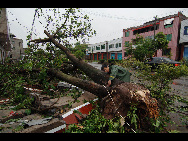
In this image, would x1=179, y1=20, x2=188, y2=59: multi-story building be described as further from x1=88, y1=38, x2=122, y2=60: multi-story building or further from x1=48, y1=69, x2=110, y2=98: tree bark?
x1=48, y1=69, x2=110, y2=98: tree bark

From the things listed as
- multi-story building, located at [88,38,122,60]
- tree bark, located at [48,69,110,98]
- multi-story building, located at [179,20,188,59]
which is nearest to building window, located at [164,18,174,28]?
multi-story building, located at [179,20,188,59]

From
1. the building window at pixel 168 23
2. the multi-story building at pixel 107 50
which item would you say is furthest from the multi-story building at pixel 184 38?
the multi-story building at pixel 107 50

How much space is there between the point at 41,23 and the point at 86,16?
2.45 meters

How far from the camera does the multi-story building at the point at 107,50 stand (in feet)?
94.4

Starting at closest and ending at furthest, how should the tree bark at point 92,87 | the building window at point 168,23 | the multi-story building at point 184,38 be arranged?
1. the tree bark at point 92,87
2. the multi-story building at point 184,38
3. the building window at point 168,23

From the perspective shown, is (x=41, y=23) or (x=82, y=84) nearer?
(x=82, y=84)

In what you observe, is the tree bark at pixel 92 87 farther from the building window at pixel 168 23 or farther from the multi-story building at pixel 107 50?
the building window at pixel 168 23

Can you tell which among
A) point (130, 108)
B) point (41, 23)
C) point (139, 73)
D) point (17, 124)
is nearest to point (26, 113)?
point (17, 124)

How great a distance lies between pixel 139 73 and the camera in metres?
3.78

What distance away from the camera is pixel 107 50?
23.7 meters

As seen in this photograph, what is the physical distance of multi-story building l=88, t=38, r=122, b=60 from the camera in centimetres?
2877

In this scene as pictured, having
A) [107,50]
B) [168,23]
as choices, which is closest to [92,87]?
[107,50]
